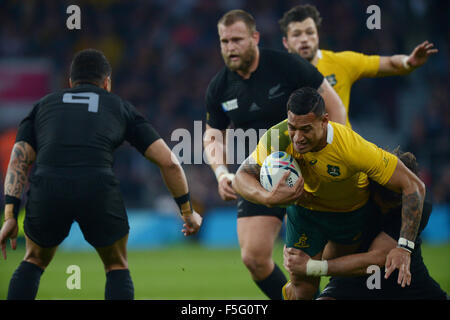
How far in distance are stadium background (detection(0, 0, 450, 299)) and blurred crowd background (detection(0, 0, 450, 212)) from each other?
0.03m

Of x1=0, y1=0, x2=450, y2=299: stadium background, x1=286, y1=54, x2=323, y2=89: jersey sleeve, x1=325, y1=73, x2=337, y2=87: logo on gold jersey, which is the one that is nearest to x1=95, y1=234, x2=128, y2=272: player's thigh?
x1=286, y1=54, x2=323, y2=89: jersey sleeve

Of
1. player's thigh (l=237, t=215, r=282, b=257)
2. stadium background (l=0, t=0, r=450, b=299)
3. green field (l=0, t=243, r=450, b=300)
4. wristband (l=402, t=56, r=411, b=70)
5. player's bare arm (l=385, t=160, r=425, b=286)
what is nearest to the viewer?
player's bare arm (l=385, t=160, r=425, b=286)

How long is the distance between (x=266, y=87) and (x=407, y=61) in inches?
66.3

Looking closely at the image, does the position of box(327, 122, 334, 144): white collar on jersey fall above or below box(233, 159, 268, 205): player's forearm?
above

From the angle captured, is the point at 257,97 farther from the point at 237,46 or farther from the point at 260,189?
the point at 260,189

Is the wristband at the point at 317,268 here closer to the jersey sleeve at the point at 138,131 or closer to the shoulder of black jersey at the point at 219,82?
the jersey sleeve at the point at 138,131

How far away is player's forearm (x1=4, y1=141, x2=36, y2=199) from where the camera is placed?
15.7ft

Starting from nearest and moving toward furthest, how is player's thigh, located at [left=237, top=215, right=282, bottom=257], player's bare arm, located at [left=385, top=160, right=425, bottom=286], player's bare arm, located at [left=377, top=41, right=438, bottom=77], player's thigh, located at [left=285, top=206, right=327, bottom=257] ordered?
1. player's bare arm, located at [left=385, top=160, right=425, bottom=286]
2. player's thigh, located at [left=285, top=206, right=327, bottom=257]
3. player's thigh, located at [left=237, top=215, right=282, bottom=257]
4. player's bare arm, located at [left=377, top=41, right=438, bottom=77]

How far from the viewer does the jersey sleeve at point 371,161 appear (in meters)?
4.82

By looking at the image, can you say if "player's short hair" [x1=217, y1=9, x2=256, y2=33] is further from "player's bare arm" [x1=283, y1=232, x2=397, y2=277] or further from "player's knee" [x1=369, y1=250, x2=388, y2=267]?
"player's knee" [x1=369, y1=250, x2=388, y2=267]

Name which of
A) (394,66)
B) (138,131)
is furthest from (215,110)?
(394,66)

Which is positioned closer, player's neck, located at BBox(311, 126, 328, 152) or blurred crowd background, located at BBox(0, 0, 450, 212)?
player's neck, located at BBox(311, 126, 328, 152)

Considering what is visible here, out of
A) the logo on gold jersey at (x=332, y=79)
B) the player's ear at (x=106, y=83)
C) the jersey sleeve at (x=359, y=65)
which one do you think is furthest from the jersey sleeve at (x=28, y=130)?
the jersey sleeve at (x=359, y=65)
